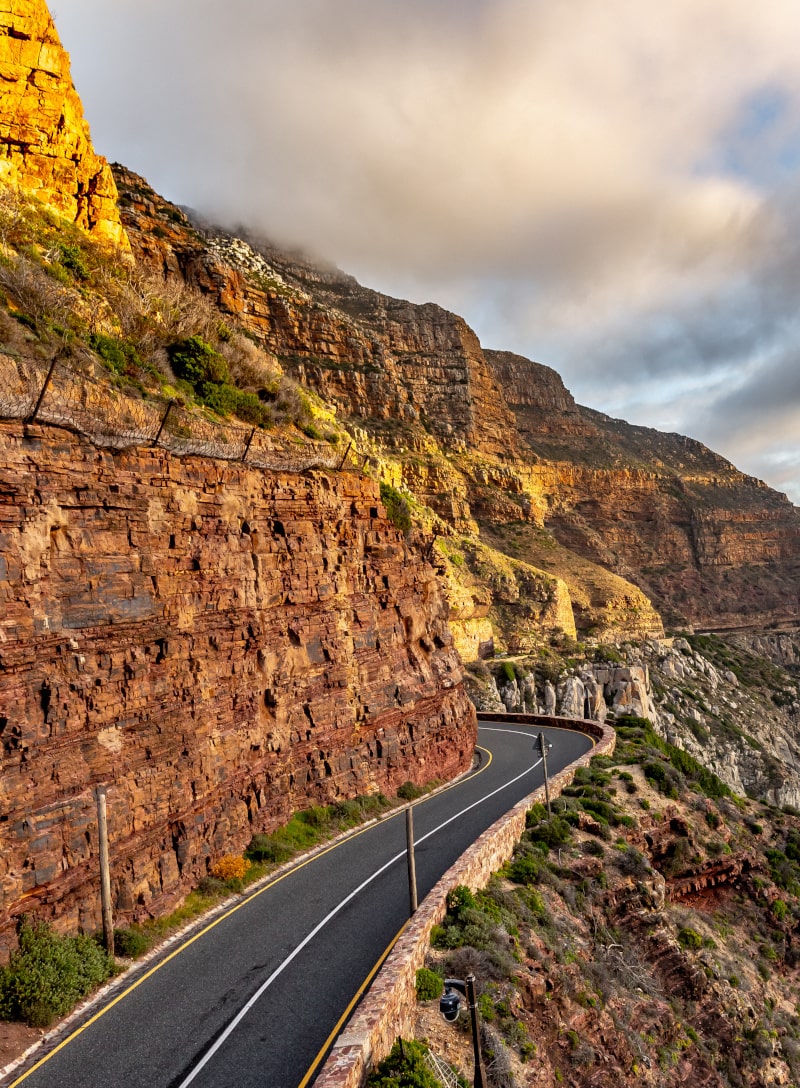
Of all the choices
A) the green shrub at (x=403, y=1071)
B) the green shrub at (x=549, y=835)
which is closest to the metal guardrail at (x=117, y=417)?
the green shrub at (x=403, y=1071)

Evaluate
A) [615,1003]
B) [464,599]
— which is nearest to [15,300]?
[615,1003]

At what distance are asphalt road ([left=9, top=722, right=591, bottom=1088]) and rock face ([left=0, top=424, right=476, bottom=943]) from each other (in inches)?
66.7

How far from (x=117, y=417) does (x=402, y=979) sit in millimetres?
12732

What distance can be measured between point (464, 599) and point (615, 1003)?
4287 cm

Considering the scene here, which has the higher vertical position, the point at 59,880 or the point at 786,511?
the point at 786,511

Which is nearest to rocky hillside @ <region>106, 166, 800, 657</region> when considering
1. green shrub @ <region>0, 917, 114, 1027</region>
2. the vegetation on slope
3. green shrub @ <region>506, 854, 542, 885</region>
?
the vegetation on slope

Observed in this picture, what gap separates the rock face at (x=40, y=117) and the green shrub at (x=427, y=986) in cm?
2451

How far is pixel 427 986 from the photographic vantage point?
12.8 metres

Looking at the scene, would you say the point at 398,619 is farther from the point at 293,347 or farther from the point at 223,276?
the point at 293,347

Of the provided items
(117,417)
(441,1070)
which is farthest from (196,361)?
(441,1070)

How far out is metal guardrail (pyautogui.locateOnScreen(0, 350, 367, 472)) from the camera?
12789mm

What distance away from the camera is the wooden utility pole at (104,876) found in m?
11.9

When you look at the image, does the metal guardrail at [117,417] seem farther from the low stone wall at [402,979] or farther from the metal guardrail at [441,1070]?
the metal guardrail at [441,1070]

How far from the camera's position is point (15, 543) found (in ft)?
38.5
